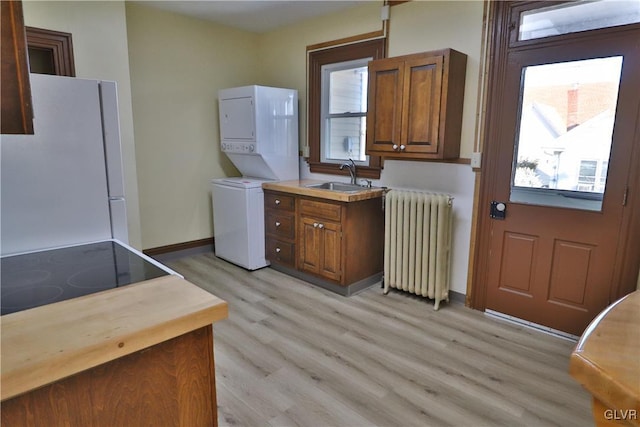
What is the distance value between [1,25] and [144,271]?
2.62ft

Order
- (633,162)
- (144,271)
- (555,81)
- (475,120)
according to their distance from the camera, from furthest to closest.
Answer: (475,120) < (555,81) < (633,162) < (144,271)

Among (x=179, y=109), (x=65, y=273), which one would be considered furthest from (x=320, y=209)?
(x=65, y=273)

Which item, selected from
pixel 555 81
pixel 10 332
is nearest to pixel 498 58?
pixel 555 81

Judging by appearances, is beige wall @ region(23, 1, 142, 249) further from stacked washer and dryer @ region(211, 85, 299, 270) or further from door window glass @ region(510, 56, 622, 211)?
door window glass @ region(510, 56, 622, 211)

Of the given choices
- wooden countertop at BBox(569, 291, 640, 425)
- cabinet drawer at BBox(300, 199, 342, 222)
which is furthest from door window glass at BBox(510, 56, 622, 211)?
wooden countertop at BBox(569, 291, 640, 425)

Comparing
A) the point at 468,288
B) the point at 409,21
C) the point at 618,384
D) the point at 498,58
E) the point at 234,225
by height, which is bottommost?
the point at 468,288

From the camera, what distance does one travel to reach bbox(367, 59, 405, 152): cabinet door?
3025 mm

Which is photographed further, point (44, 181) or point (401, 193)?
point (401, 193)

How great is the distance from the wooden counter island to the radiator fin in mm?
2273

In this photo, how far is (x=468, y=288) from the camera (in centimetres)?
311

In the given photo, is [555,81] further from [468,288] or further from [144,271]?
[144,271]

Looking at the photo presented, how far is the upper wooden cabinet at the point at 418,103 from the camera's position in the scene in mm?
2807

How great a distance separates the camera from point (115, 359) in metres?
0.88

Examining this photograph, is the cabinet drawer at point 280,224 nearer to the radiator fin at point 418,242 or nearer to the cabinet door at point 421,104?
the radiator fin at point 418,242
